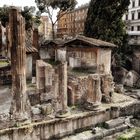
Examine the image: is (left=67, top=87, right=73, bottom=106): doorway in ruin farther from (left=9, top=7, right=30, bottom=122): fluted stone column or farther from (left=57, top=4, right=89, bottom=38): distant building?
(left=57, top=4, right=89, bottom=38): distant building

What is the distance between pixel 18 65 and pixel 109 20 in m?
19.4

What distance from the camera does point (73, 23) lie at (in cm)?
6594

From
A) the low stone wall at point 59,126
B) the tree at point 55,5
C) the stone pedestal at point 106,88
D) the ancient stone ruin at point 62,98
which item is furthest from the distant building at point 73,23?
the low stone wall at point 59,126

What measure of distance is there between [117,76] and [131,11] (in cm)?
1873

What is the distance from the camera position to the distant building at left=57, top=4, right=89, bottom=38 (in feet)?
202

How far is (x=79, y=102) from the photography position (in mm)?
18281

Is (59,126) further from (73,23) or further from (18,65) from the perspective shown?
(73,23)

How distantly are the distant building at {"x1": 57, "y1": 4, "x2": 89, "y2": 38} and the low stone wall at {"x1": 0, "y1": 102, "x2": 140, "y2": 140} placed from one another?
42.9m

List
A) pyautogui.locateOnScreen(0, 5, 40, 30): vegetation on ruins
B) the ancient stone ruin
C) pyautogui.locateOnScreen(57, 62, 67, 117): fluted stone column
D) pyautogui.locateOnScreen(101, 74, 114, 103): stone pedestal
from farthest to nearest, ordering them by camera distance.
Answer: pyautogui.locateOnScreen(0, 5, 40, 30): vegetation on ruins → pyautogui.locateOnScreen(101, 74, 114, 103): stone pedestal → pyautogui.locateOnScreen(57, 62, 67, 117): fluted stone column → the ancient stone ruin

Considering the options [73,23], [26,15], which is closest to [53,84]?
[26,15]

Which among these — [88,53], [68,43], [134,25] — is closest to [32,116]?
[88,53]

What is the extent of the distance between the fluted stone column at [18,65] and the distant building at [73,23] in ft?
149

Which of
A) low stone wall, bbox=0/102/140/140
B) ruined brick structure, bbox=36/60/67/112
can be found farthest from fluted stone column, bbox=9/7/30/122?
ruined brick structure, bbox=36/60/67/112

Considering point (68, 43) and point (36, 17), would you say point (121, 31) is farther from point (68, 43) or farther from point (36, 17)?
point (36, 17)
